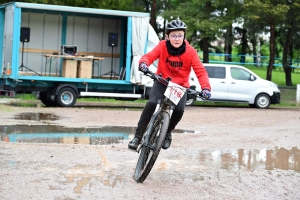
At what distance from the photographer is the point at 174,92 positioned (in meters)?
7.76

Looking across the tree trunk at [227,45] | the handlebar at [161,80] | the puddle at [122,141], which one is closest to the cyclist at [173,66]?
the handlebar at [161,80]

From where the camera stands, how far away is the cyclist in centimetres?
798

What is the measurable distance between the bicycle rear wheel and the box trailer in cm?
1326

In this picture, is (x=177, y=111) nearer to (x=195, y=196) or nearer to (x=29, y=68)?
(x=195, y=196)

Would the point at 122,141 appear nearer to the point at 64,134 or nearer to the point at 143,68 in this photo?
the point at 64,134

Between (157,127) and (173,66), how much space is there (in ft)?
2.65

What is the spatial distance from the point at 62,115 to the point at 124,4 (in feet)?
51.1

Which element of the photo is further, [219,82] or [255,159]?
[219,82]

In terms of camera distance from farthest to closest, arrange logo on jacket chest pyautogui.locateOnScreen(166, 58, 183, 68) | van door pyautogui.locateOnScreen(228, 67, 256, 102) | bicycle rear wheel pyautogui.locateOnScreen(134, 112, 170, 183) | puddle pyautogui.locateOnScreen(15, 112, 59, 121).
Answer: van door pyautogui.locateOnScreen(228, 67, 256, 102), puddle pyautogui.locateOnScreen(15, 112, 59, 121), logo on jacket chest pyautogui.locateOnScreen(166, 58, 183, 68), bicycle rear wheel pyautogui.locateOnScreen(134, 112, 170, 183)

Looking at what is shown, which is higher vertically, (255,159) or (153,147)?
(153,147)

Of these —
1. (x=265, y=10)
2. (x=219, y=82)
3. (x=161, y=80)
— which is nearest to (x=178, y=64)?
(x=161, y=80)

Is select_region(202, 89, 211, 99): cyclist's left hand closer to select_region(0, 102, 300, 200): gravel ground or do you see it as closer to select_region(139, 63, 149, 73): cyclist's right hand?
select_region(139, 63, 149, 73): cyclist's right hand

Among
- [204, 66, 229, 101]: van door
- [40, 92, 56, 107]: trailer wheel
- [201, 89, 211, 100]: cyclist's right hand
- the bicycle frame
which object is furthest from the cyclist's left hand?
[204, 66, 229, 101]: van door

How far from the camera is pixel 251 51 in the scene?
62.8 metres
